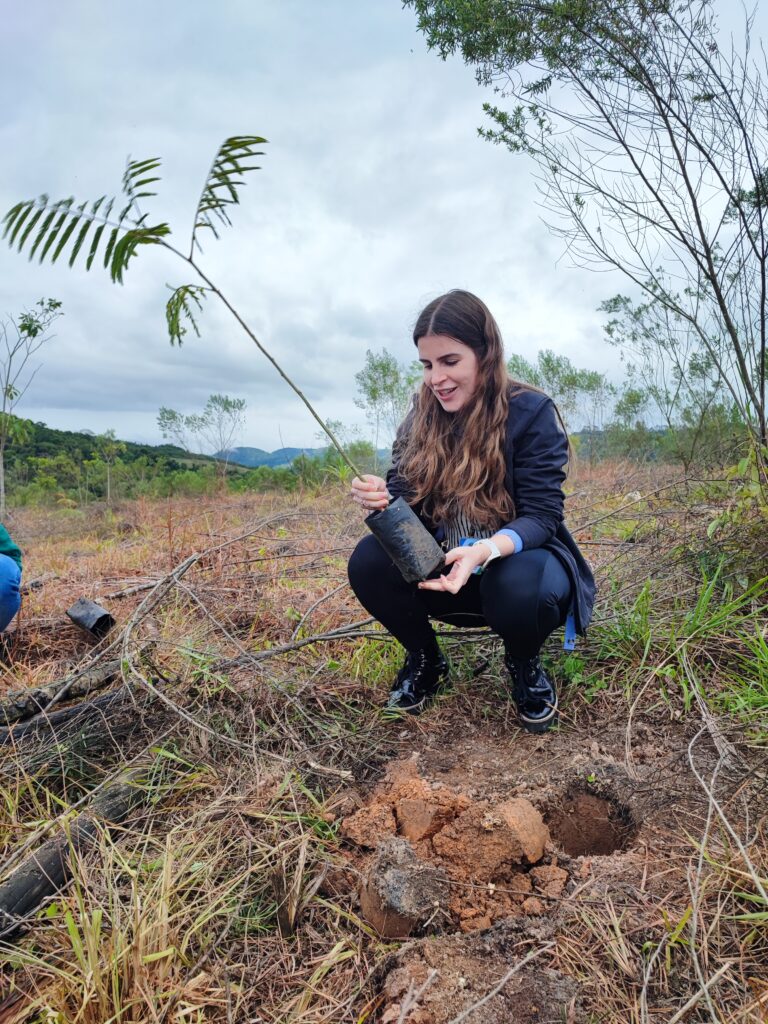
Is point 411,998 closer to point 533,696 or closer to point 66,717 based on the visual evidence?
Answer: point 533,696

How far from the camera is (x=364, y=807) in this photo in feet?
4.92

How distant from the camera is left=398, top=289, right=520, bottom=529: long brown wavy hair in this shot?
1.90 meters

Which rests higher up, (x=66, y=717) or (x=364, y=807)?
(x=66, y=717)

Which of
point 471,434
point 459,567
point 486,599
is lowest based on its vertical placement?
point 486,599

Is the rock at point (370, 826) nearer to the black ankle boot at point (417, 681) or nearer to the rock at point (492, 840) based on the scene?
the rock at point (492, 840)

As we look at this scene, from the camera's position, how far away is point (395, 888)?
1.19 m

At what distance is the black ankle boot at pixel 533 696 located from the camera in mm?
1856

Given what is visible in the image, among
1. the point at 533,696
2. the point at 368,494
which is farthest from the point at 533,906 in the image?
the point at 368,494

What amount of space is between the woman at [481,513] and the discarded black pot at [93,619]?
1371mm

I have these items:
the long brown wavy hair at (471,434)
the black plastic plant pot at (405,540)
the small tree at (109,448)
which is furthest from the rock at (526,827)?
the small tree at (109,448)

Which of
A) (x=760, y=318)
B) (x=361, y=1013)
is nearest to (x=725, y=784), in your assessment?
(x=361, y=1013)

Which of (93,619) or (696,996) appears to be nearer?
(696,996)

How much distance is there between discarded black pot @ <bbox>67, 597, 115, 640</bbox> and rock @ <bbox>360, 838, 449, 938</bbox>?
1.91m

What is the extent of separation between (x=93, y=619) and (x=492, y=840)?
2086 mm
